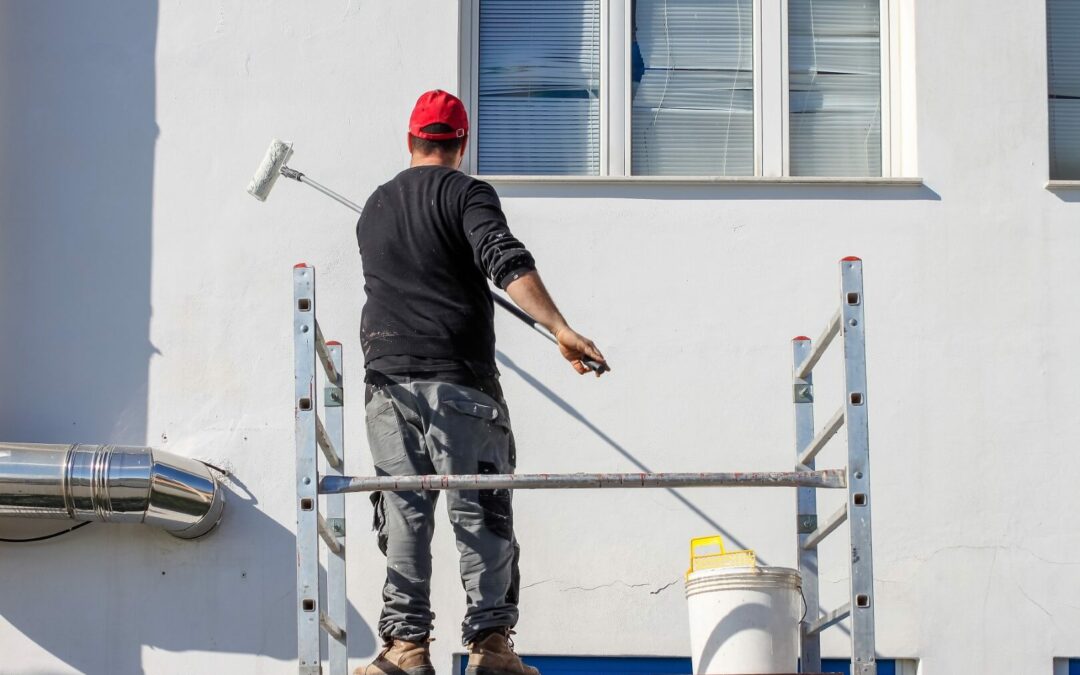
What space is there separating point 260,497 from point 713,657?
2.42 metres

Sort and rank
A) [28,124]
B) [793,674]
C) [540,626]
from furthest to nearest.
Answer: [28,124], [540,626], [793,674]

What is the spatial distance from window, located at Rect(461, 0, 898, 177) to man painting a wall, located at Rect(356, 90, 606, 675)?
2324mm

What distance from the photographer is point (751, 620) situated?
571 cm

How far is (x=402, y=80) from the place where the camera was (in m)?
7.77

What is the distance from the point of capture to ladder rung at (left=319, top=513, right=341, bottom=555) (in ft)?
18.3

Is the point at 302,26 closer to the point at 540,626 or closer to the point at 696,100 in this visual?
the point at 696,100

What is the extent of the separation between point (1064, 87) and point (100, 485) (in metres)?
4.53

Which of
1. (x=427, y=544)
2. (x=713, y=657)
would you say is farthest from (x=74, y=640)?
(x=713, y=657)

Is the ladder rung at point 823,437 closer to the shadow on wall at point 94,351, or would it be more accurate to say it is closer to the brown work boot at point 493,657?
the brown work boot at point 493,657

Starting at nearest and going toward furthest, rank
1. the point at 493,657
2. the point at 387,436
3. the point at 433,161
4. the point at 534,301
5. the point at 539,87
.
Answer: the point at 534,301 < the point at 493,657 < the point at 387,436 < the point at 433,161 < the point at 539,87

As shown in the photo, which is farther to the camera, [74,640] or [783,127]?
[783,127]

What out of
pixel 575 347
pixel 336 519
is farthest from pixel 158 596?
pixel 575 347

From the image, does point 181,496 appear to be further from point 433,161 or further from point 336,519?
point 433,161

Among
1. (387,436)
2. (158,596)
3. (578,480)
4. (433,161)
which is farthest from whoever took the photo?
(158,596)
